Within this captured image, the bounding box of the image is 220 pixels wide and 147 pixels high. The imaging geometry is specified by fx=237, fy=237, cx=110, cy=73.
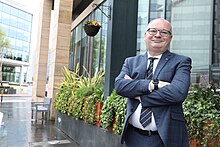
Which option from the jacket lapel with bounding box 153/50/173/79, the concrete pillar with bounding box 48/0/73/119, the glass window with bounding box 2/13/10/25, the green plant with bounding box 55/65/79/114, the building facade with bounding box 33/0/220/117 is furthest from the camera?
the glass window with bounding box 2/13/10/25

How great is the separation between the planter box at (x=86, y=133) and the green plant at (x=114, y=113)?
168 millimetres

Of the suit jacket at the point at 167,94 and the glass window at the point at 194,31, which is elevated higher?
the glass window at the point at 194,31

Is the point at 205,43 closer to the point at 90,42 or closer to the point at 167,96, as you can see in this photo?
the point at 167,96

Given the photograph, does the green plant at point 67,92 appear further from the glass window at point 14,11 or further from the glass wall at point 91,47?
the glass window at point 14,11

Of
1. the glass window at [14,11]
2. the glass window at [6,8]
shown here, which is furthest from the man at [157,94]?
the glass window at [14,11]

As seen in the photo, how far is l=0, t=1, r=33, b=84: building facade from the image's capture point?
4678cm

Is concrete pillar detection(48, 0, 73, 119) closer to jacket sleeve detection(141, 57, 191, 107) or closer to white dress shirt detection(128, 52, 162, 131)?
white dress shirt detection(128, 52, 162, 131)

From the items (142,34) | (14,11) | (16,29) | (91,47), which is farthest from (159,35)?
(16,29)

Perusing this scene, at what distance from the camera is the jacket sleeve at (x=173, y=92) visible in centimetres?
157

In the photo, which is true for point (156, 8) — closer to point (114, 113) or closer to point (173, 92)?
point (114, 113)

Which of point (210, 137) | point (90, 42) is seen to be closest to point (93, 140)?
point (210, 137)

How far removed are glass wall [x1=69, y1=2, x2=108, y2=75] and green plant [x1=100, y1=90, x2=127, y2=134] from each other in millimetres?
4989

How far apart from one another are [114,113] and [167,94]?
2426 millimetres

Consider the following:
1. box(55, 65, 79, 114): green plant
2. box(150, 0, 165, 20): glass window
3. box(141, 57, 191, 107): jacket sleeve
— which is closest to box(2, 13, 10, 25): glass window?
box(55, 65, 79, 114): green plant
